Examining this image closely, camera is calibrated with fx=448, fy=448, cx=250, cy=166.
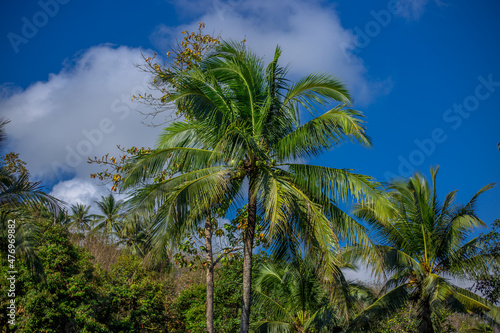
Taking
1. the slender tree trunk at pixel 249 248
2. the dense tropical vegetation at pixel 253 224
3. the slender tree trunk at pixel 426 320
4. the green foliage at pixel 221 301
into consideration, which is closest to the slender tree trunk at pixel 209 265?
the dense tropical vegetation at pixel 253 224

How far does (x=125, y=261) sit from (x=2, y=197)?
14157 mm

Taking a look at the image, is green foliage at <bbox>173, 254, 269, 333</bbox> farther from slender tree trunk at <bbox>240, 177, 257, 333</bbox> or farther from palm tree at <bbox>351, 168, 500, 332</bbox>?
slender tree trunk at <bbox>240, 177, 257, 333</bbox>

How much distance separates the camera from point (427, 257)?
50.8 ft

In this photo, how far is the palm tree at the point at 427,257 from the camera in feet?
48.1

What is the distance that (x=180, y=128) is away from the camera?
11.6m

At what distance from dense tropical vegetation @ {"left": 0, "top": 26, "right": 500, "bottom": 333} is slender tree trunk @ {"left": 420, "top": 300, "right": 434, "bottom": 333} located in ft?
0.17

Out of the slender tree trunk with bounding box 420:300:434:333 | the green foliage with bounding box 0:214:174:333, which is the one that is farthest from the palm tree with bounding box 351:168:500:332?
the green foliage with bounding box 0:214:174:333

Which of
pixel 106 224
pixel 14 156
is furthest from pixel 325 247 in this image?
pixel 106 224

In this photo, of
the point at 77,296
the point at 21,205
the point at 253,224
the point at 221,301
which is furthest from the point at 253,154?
the point at 221,301

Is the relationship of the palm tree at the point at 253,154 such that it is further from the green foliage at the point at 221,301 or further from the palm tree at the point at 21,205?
the green foliage at the point at 221,301

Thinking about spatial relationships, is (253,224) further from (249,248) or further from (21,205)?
A: (21,205)

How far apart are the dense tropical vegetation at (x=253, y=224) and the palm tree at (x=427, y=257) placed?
1.8 inches

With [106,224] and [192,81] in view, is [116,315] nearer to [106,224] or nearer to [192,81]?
[192,81]

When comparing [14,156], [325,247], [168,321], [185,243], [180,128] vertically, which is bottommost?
[168,321]
